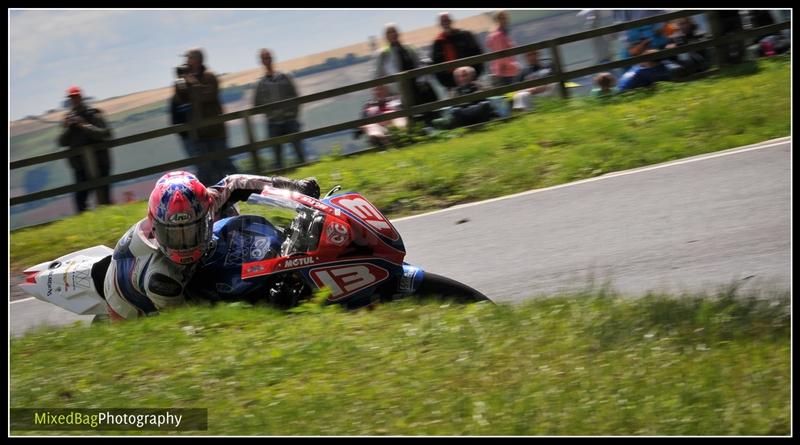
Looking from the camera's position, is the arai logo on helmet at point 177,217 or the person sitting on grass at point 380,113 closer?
the arai logo on helmet at point 177,217

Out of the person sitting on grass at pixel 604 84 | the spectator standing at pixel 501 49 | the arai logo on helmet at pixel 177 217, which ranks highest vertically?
the spectator standing at pixel 501 49

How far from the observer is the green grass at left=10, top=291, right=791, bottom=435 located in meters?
4.50

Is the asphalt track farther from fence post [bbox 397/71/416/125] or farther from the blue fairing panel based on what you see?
fence post [bbox 397/71/416/125]

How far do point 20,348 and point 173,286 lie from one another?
1208 mm

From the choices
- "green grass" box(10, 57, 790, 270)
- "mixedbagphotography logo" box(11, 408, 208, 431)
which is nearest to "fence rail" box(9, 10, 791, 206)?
"green grass" box(10, 57, 790, 270)

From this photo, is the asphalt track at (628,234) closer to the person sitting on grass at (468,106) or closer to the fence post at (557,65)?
the person sitting on grass at (468,106)

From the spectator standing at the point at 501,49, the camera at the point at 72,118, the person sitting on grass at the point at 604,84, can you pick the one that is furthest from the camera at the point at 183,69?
the person sitting on grass at the point at 604,84

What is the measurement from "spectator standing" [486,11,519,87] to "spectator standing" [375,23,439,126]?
2.70ft

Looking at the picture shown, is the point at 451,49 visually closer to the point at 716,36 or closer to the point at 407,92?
the point at 407,92

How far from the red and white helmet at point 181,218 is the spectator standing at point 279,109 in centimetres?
594

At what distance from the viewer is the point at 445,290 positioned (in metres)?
6.16

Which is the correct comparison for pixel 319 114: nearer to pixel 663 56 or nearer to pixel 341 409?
pixel 663 56

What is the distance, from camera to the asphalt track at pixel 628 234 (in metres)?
7.04

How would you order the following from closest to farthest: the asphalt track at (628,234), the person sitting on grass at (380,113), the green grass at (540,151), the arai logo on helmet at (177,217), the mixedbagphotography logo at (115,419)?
1. the mixedbagphotography logo at (115,419)
2. the arai logo on helmet at (177,217)
3. the asphalt track at (628,234)
4. the green grass at (540,151)
5. the person sitting on grass at (380,113)
